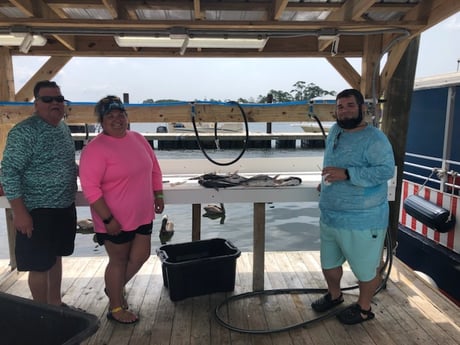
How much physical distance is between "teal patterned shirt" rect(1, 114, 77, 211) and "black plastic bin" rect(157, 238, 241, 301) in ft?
3.15

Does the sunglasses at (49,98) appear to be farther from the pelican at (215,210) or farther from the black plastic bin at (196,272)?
the pelican at (215,210)

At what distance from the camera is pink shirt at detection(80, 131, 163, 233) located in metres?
2.35

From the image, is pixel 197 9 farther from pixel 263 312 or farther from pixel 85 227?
pixel 85 227

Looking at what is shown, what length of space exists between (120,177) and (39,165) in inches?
18.2

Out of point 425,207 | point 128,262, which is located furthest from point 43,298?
point 425,207

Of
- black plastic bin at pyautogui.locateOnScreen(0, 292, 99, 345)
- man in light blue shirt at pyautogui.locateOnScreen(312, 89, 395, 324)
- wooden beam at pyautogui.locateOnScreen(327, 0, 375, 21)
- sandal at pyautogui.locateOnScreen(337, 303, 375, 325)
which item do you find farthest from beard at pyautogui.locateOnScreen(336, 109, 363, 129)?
black plastic bin at pyautogui.locateOnScreen(0, 292, 99, 345)

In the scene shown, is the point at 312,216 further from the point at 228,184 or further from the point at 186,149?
the point at 186,149

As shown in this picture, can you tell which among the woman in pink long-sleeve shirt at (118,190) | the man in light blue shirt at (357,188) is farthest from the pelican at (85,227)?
the man in light blue shirt at (357,188)

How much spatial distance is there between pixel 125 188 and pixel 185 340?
3.41 ft

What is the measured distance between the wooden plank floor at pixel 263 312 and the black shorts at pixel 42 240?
1.78 feet

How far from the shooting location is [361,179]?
8.07 feet

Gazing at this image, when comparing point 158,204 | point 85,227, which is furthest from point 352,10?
point 85,227

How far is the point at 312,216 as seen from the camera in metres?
9.16

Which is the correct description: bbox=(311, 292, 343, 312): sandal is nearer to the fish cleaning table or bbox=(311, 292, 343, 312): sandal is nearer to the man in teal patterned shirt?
the fish cleaning table
